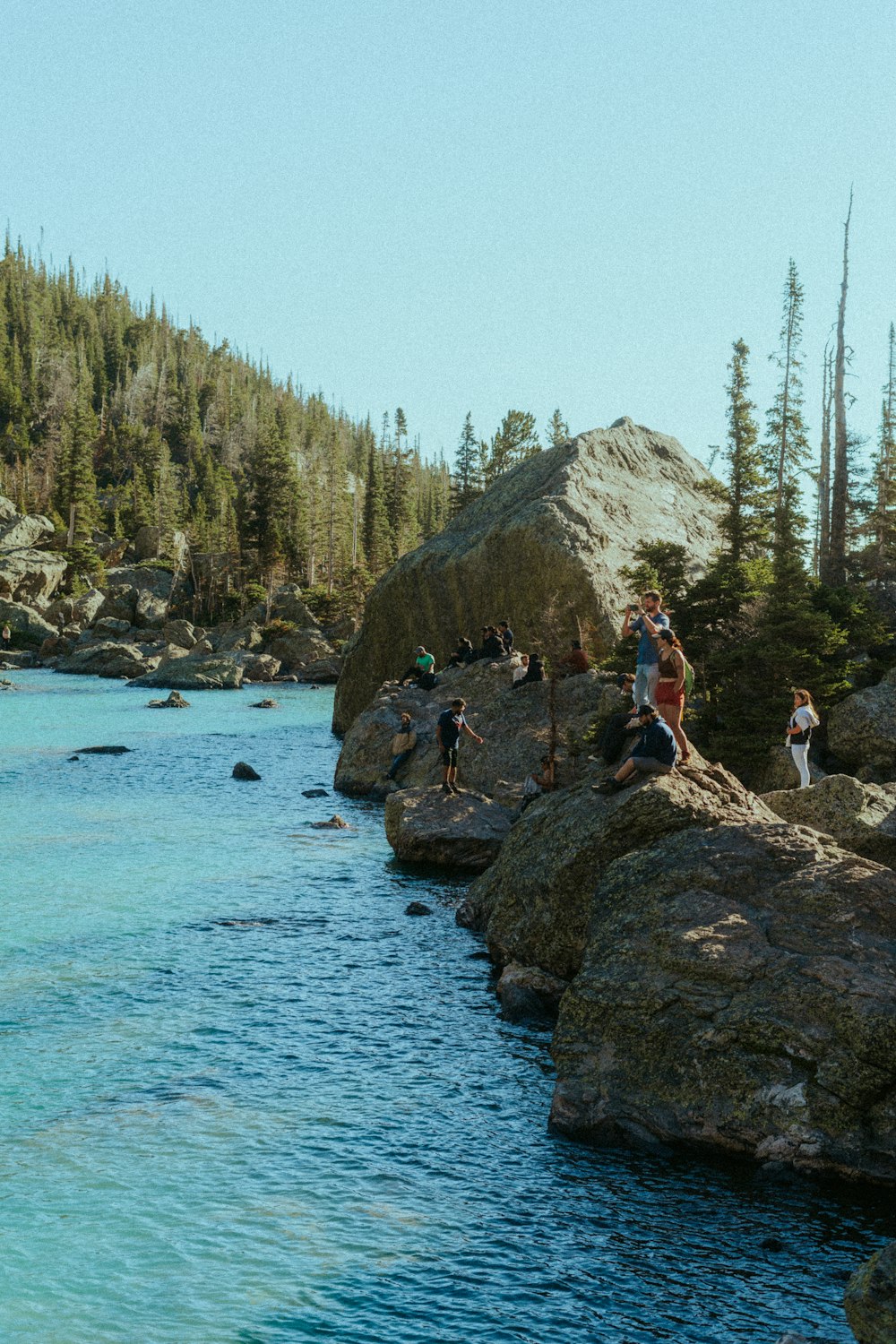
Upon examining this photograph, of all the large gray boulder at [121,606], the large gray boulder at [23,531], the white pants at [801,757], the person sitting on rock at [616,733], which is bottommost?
the white pants at [801,757]

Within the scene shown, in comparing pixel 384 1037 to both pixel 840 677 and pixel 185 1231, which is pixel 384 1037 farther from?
pixel 840 677

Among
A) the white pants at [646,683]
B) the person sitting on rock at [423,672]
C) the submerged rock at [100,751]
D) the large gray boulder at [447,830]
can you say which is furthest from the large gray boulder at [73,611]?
the white pants at [646,683]

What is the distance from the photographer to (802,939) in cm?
1501

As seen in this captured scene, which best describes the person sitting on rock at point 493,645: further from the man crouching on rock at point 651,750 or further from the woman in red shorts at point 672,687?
the man crouching on rock at point 651,750

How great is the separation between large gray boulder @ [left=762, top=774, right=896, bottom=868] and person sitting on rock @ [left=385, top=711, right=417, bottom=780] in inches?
708

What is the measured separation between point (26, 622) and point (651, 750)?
3792 inches

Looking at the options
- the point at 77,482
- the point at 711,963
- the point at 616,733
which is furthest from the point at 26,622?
the point at 711,963

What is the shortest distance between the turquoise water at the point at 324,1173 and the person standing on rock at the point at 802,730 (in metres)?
8.50

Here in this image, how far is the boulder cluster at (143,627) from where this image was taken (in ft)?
293

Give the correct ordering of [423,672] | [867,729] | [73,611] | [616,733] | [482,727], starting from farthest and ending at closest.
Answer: [73,611]
[423,672]
[482,727]
[867,729]
[616,733]

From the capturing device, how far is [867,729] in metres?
29.8

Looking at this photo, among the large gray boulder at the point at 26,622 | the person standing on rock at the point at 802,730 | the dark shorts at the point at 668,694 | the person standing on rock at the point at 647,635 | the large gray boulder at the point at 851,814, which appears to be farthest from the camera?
the large gray boulder at the point at 26,622

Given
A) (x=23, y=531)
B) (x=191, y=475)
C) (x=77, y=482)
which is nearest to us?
(x=23, y=531)

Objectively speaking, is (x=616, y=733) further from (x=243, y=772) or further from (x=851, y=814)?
(x=243, y=772)
